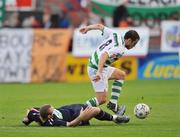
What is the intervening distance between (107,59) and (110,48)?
0.79ft

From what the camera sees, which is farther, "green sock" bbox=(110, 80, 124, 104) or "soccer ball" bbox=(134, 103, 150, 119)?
"green sock" bbox=(110, 80, 124, 104)

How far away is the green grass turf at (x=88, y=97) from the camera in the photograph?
15.1m

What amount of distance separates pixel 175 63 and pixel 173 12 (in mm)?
3860

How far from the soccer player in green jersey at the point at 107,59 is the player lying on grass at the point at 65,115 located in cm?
67

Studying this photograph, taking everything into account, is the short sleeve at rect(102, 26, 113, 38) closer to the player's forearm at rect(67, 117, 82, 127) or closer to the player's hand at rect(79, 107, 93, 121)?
the player's hand at rect(79, 107, 93, 121)

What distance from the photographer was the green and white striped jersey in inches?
666

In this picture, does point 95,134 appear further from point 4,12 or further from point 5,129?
point 4,12

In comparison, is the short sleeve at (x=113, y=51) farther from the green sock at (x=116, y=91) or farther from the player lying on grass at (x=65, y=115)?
the player lying on grass at (x=65, y=115)

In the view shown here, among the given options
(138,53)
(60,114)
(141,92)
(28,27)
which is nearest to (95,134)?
(60,114)

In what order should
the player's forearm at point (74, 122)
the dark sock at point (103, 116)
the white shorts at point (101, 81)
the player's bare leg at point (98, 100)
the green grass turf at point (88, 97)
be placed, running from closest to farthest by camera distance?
the green grass turf at point (88, 97), the player's forearm at point (74, 122), the dark sock at point (103, 116), the player's bare leg at point (98, 100), the white shorts at point (101, 81)

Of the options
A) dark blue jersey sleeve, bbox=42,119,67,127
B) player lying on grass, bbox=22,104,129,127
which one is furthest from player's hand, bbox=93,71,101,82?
dark blue jersey sleeve, bbox=42,119,67,127

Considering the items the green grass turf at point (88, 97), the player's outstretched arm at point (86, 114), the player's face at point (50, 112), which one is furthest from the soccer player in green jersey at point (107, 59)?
the player's face at point (50, 112)

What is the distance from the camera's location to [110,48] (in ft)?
55.6

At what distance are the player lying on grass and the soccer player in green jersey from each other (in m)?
0.67
